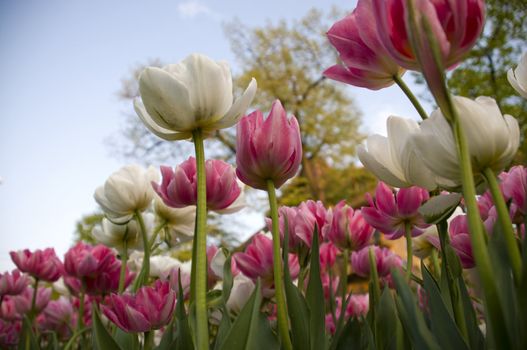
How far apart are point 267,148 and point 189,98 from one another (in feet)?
0.43

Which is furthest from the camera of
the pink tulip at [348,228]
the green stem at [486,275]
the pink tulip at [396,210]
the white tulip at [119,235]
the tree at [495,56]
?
the tree at [495,56]

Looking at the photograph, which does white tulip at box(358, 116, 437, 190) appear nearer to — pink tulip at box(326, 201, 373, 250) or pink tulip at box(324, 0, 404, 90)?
pink tulip at box(324, 0, 404, 90)

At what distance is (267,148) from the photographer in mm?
627

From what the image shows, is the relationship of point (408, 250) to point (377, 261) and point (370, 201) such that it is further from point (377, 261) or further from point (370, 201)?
point (377, 261)

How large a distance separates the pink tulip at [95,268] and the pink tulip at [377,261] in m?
0.78

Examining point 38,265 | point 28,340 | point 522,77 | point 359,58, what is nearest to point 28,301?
point 38,265

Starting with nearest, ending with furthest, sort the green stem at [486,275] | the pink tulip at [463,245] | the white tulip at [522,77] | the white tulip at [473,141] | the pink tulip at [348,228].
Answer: the green stem at [486,275] < the white tulip at [473,141] < the white tulip at [522,77] < the pink tulip at [463,245] < the pink tulip at [348,228]

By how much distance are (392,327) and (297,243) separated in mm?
298

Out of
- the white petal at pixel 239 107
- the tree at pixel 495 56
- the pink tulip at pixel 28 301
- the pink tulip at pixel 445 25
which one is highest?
the tree at pixel 495 56

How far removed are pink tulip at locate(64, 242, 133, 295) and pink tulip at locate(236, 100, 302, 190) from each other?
93 cm

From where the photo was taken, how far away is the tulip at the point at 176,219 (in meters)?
1.14

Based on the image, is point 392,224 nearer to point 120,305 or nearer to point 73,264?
point 120,305

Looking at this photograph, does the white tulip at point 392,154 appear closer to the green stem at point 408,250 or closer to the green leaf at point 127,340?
the green stem at point 408,250

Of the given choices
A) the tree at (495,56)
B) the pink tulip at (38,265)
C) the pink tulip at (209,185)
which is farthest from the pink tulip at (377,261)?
the tree at (495,56)
